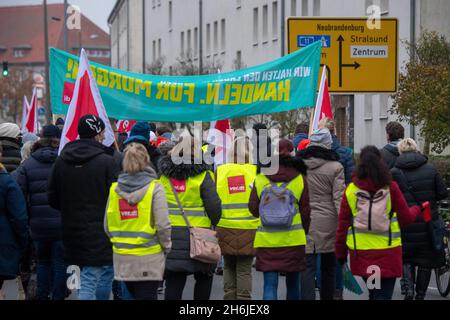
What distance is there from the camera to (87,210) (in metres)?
9.55

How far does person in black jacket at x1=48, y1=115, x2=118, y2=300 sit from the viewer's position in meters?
9.52

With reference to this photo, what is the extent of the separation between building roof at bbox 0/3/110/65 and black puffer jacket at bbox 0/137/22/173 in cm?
14426

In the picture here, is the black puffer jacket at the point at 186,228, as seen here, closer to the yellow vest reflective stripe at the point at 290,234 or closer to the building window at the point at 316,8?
the yellow vest reflective stripe at the point at 290,234

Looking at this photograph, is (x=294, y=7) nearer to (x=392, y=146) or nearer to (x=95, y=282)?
(x=392, y=146)

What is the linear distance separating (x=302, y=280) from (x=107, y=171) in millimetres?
2313

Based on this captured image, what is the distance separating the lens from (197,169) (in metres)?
9.94

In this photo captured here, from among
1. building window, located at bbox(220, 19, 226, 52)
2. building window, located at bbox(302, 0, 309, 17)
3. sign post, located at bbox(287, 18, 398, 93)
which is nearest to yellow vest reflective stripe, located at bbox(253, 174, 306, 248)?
sign post, located at bbox(287, 18, 398, 93)

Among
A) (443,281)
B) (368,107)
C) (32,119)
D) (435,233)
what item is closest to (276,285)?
(435,233)

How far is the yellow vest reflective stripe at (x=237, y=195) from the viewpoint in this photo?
446 inches

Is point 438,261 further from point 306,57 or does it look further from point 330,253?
point 306,57

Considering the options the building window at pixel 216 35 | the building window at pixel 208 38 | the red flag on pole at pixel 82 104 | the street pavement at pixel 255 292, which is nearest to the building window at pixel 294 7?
the building window at pixel 216 35

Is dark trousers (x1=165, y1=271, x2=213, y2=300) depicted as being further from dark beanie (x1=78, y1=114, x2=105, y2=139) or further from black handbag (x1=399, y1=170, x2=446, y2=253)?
black handbag (x1=399, y1=170, x2=446, y2=253)

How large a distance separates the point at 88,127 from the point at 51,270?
2230mm

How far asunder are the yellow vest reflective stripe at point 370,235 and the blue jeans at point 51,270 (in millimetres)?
3044
